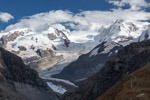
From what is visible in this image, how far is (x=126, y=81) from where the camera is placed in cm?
7631

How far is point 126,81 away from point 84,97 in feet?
349

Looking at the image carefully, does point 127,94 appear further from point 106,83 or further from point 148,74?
point 106,83

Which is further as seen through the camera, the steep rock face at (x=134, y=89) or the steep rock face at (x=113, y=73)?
the steep rock face at (x=113, y=73)

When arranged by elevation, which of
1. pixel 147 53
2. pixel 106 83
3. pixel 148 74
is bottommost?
pixel 148 74

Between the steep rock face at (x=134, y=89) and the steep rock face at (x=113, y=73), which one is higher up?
the steep rock face at (x=113, y=73)

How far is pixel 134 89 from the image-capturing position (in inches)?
2746

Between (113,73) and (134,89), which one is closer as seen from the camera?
(134,89)

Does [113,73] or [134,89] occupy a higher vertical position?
[113,73]

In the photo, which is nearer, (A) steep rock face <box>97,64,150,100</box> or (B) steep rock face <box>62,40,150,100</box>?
(A) steep rock face <box>97,64,150,100</box>

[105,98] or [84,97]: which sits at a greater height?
[84,97]

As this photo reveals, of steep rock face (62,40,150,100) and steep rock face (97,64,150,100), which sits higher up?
steep rock face (62,40,150,100)

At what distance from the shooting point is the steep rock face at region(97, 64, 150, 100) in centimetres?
6631

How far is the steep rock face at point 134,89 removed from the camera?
66.3 m

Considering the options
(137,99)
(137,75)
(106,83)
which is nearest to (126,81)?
(137,75)
